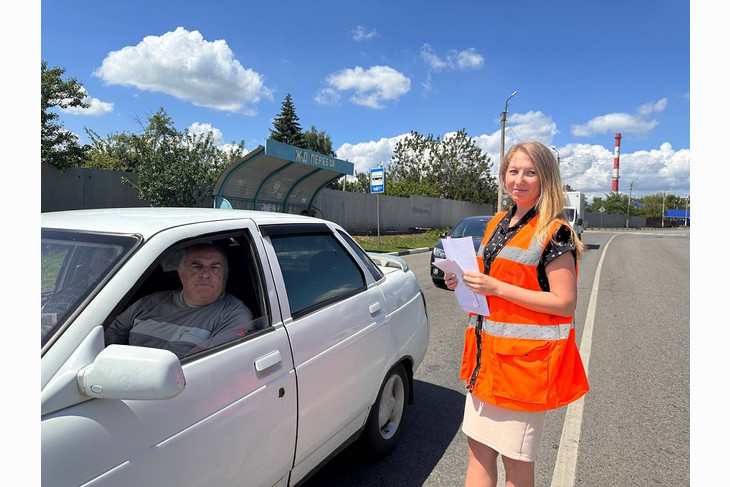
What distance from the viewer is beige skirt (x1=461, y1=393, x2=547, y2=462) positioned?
192 cm

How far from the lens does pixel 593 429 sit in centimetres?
347

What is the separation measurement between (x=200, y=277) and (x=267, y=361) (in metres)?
0.64

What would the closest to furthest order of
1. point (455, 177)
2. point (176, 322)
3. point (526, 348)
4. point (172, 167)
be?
point (526, 348)
point (176, 322)
point (172, 167)
point (455, 177)

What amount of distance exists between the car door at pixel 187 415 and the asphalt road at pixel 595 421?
1155 millimetres

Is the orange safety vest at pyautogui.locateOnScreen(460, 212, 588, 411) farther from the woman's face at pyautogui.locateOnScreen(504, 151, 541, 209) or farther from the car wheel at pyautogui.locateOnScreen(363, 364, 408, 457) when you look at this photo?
the car wheel at pyautogui.locateOnScreen(363, 364, 408, 457)

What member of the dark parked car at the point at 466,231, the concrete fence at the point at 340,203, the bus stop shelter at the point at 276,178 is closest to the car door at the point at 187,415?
the dark parked car at the point at 466,231

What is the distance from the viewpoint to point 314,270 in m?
2.63

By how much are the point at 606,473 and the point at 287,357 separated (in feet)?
7.78

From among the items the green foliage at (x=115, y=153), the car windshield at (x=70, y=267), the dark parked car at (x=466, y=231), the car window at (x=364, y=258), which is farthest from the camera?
the green foliage at (x=115, y=153)

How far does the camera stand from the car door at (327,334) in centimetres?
207

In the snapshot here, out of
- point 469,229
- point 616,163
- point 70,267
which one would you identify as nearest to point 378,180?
point 469,229

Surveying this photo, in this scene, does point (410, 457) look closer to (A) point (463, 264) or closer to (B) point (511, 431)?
(B) point (511, 431)

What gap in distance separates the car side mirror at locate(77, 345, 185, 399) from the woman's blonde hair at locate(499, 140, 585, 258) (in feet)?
4.78

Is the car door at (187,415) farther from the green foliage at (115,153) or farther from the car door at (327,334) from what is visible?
the green foliage at (115,153)
